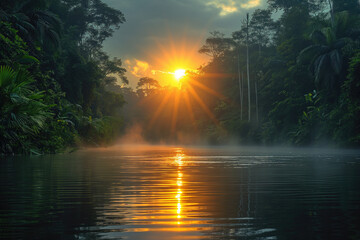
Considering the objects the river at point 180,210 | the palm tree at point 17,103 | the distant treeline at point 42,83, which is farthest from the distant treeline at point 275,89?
the river at point 180,210

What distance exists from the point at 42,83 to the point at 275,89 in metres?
33.2

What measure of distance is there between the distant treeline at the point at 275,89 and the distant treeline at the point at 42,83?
17.6m

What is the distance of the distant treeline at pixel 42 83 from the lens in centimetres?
1950

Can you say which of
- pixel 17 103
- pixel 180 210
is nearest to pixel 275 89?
pixel 17 103

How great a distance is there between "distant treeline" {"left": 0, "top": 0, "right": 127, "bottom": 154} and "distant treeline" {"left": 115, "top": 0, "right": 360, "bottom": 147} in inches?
693

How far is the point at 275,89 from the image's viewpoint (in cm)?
5944

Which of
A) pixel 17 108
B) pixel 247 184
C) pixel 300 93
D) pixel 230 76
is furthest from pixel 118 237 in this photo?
pixel 230 76

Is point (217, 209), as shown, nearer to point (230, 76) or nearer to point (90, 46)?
point (90, 46)

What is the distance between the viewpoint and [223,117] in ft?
241

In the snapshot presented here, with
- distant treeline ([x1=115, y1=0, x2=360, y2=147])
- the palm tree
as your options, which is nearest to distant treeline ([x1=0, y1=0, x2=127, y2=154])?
the palm tree

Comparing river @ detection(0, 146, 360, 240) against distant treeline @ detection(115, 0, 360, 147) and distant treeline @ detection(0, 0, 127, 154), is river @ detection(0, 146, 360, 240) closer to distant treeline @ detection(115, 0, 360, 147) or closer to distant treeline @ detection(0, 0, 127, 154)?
distant treeline @ detection(0, 0, 127, 154)

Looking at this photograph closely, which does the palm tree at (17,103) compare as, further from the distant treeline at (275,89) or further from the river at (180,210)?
the distant treeline at (275,89)

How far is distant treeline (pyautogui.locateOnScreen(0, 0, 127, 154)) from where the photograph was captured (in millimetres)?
19500

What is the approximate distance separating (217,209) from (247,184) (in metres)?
3.70
